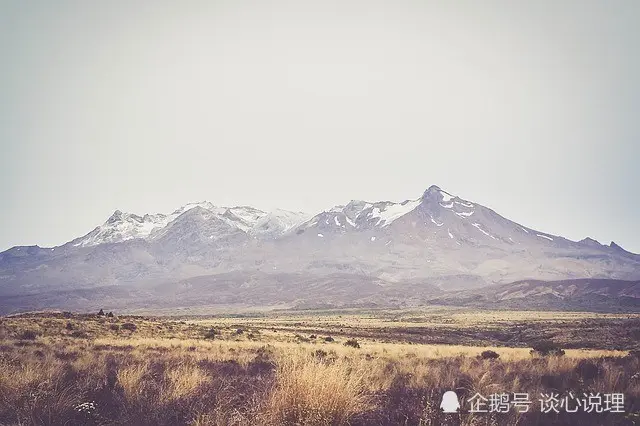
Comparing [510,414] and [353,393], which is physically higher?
[353,393]

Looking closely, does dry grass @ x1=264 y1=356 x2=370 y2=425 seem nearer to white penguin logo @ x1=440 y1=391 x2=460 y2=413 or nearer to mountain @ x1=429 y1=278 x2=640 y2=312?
white penguin logo @ x1=440 y1=391 x2=460 y2=413

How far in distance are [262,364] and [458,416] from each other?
9019 millimetres

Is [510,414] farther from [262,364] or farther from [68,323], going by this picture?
[68,323]

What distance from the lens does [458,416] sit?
22.8 ft

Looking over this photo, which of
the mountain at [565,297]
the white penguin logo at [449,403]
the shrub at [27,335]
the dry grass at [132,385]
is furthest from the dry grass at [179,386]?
the mountain at [565,297]

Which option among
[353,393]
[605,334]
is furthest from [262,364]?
[605,334]

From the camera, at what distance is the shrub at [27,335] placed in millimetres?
25577

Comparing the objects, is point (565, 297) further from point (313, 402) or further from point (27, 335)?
point (313, 402)

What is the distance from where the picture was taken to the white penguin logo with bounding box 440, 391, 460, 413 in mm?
7109

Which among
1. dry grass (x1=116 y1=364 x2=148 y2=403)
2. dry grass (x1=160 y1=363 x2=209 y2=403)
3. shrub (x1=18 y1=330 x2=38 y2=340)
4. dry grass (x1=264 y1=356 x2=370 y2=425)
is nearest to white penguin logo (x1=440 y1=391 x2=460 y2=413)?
dry grass (x1=264 y1=356 x2=370 y2=425)

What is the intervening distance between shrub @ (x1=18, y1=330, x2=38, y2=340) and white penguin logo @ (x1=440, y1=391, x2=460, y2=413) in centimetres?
2561

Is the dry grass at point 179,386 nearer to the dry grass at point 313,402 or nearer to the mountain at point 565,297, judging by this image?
the dry grass at point 313,402

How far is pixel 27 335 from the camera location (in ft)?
86.3

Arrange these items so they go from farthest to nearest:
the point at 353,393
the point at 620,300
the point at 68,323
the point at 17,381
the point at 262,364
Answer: the point at 620,300 < the point at 68,323 < the point at 262,364 < the point at 17,381 < the point at 353,393
